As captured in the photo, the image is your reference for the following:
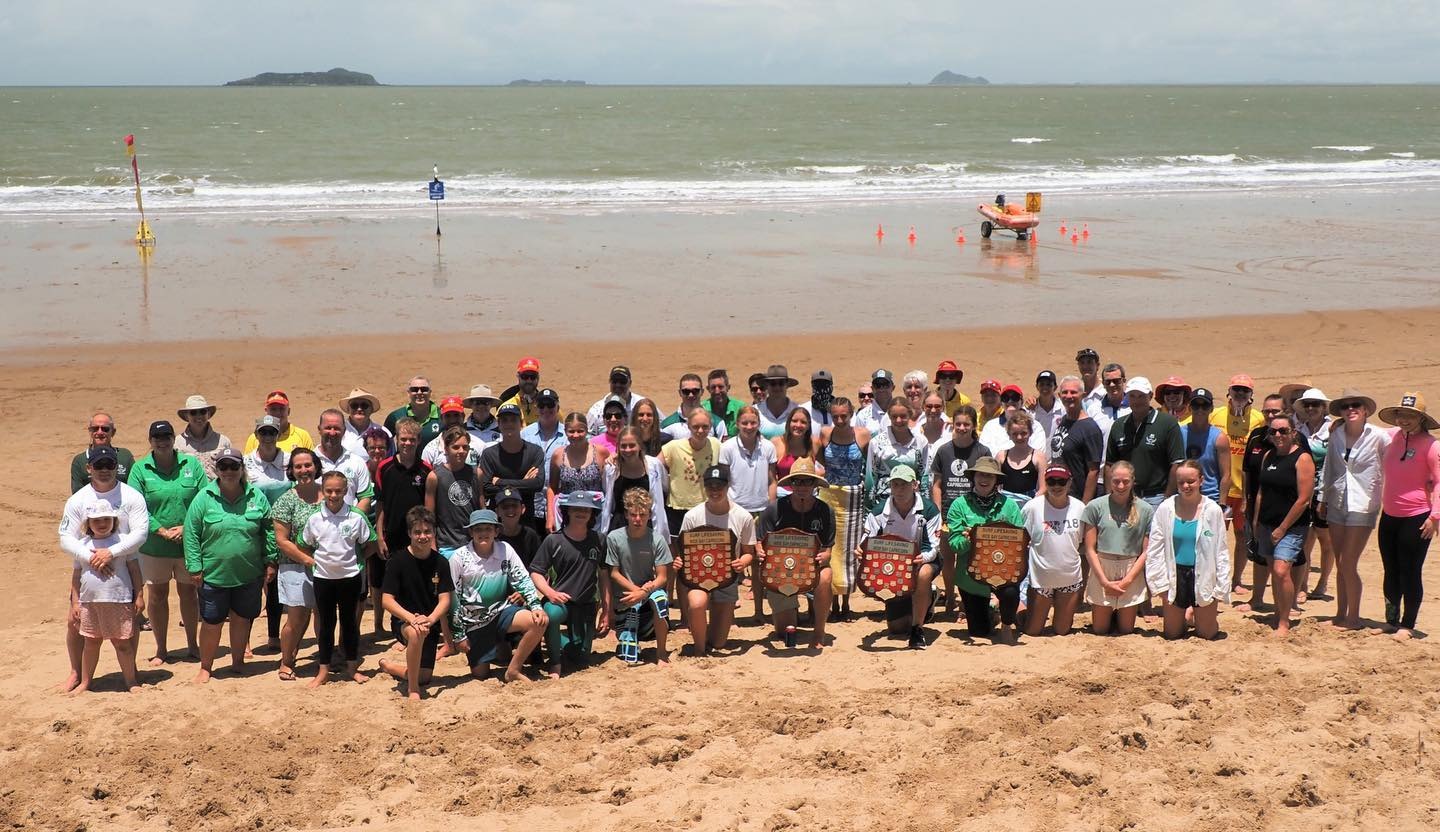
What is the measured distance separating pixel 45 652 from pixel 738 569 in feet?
15.9

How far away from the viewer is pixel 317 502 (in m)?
7.94

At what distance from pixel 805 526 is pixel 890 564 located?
2.03 ft

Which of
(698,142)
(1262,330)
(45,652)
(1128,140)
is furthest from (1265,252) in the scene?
(1128,140)

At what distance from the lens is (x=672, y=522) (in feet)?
28.2

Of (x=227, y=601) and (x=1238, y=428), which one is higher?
(x=1238, y=428)

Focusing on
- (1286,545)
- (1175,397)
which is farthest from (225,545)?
(1286,545)

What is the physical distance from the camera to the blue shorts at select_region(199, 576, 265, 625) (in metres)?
7.92

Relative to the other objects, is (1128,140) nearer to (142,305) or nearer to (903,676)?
(142,305)

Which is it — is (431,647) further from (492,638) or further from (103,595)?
(103,595)

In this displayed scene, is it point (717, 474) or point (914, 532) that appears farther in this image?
point (914, 532)

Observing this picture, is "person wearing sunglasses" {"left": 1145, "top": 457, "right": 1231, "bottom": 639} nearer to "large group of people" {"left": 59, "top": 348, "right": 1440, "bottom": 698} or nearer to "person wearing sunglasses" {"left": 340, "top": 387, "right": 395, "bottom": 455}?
"large group of people" {"left": 59, "top": 348, "right": 1440, "bottom": 698}

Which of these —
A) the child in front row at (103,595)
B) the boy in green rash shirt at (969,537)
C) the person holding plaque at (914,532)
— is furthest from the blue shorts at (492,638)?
the boy in green rash shirt at (969,537)

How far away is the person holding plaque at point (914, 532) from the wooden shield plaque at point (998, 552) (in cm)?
26

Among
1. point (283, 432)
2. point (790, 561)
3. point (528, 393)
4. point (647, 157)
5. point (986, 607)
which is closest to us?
point (790, 561)
